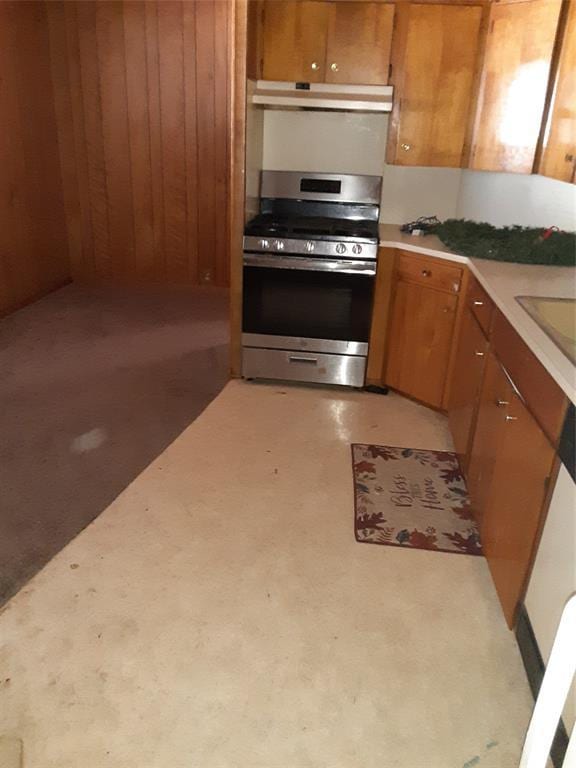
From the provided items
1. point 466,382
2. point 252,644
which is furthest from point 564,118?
point 252,644

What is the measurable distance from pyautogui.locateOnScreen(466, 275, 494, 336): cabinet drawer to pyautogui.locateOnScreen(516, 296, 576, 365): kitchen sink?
0.22 meters

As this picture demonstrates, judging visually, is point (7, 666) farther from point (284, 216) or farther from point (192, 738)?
point (284, 216)

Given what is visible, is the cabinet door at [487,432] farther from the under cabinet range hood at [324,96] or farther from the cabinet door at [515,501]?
the under cabinet range hood at [324,96]

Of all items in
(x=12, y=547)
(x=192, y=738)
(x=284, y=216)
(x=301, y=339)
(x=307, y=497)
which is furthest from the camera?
A: (x=284, y=216)

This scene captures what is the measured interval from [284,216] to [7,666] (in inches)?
113

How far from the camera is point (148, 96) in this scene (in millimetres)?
4785

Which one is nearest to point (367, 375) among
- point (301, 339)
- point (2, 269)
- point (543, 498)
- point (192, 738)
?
point (301, 339)

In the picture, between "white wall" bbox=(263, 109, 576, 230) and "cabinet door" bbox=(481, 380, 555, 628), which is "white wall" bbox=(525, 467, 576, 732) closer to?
"cabinet door" bbox=(481, 380, 555, 628)

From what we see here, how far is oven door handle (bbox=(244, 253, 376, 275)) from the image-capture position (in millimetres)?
3291

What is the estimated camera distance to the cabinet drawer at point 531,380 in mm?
1603

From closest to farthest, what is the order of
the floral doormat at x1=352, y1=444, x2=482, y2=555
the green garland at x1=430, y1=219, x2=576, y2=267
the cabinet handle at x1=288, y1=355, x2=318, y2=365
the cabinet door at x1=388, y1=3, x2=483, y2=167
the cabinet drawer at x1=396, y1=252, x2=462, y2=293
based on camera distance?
the floral doormat at x1=352, y1=444, x2=482, y2=555 → the green garland at x1=430, y1=219, x2=576, y2=267 → the cabinet drawer at x1=396, y1=252, x2=462, y2=293 → the cabinet door at x1=388, y1=3, x2=483, y2=167 → the cabinet handle at x1=288, y1=355, x2=318, y2=365

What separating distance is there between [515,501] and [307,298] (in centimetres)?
183

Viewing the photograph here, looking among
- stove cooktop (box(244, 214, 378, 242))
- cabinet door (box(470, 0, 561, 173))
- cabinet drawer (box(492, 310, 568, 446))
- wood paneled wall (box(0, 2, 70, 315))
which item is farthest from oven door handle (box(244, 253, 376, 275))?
wood paneled wall (box(0, 2, 70, 315))

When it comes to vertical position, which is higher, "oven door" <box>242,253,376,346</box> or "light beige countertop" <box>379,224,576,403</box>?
"light beige countertop" <box>379,224,576,403</box>
